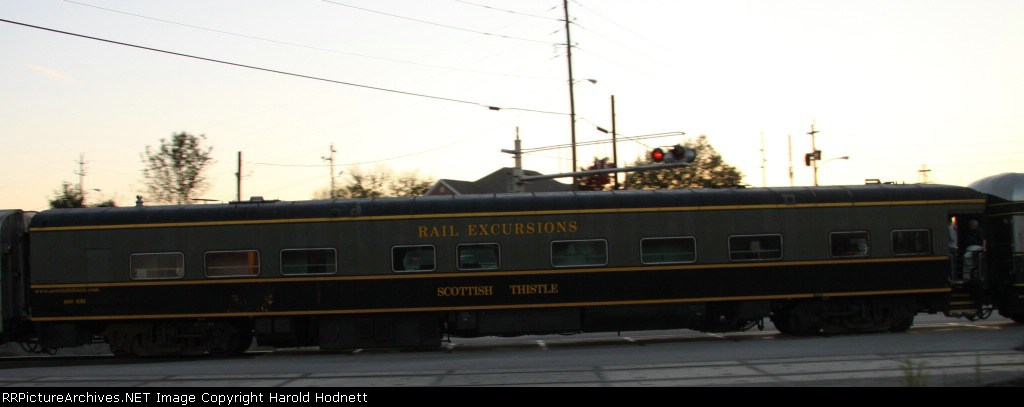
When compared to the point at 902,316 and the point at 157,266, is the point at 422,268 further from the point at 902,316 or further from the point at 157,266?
the point at 902,316

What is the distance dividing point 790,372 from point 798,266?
572 cm

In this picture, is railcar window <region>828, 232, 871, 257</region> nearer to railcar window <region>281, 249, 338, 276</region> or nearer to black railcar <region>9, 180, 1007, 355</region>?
black railcar <region>9, 180, 1007, 355</region>

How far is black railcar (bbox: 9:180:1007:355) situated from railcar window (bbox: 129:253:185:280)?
29mm

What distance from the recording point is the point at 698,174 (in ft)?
212

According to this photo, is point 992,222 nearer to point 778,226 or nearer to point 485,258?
point 778,226

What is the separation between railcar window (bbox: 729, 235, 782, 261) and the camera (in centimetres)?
1812

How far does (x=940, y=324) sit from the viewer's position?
2066cm

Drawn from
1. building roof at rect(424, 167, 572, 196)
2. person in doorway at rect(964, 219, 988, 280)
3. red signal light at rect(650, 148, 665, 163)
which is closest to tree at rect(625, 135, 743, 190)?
building roof at rect(424, 167, 572, 196)

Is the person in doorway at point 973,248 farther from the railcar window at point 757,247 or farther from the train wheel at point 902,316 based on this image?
the railcar window at point 757,247

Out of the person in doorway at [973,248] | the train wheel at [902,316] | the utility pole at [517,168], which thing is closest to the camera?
the train wheel at [902,316]

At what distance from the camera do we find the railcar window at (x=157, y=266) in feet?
58.7

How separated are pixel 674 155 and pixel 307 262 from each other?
34.9 ft

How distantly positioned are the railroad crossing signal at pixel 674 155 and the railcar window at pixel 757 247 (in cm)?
540

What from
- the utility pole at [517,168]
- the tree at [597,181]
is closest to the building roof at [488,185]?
the tree at [597,181]
